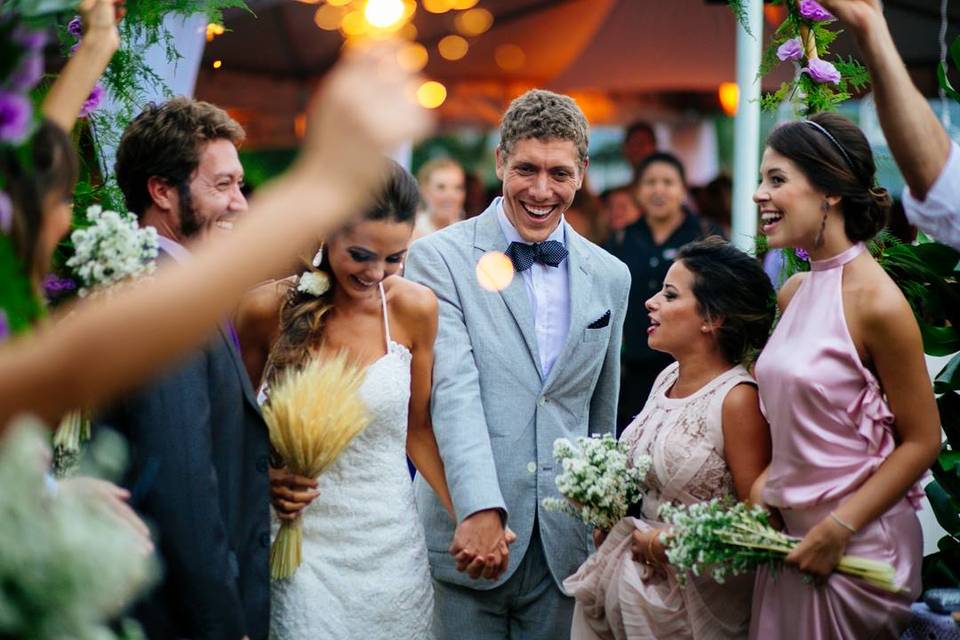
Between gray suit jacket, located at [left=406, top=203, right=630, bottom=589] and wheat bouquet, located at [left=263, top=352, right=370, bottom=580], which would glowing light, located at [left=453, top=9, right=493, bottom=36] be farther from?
wheat bouquet, located at [left=263, top=352, right=370, bottom=580]

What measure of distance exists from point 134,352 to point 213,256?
0.54ft

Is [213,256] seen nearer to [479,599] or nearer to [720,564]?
[720,564]

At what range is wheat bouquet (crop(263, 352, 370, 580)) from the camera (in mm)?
3217

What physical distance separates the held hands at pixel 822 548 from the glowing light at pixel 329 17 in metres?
7.74

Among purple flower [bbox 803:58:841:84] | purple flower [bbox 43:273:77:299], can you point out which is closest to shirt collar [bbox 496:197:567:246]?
purple flower [bbox 803:58:841:84]

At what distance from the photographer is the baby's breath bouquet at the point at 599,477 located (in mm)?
3480

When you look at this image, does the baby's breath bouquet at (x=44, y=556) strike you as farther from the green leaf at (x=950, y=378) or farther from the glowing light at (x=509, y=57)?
the glowing light at (x=509, y=57)

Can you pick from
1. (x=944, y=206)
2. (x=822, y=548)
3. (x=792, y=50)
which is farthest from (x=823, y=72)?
(x=822, y=548)

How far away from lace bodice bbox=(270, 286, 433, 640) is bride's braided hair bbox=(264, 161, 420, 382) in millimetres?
221

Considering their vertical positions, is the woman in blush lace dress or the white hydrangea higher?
the white hydrangea

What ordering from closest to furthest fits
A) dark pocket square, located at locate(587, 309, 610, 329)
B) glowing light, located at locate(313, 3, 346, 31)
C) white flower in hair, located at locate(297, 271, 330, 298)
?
white flower in hair, located at locate(297, 271, 330, 298)
dark pocket square, located at locate(587, 309, 610, 329)
glowing light, located at locate(313, 3, 346, 31)

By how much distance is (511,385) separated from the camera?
13.1 ft

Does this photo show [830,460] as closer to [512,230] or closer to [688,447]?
[688,447]

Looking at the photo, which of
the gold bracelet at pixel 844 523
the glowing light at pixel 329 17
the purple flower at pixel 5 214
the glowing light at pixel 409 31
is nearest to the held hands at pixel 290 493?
the gold bracelet at pixel 844 523
